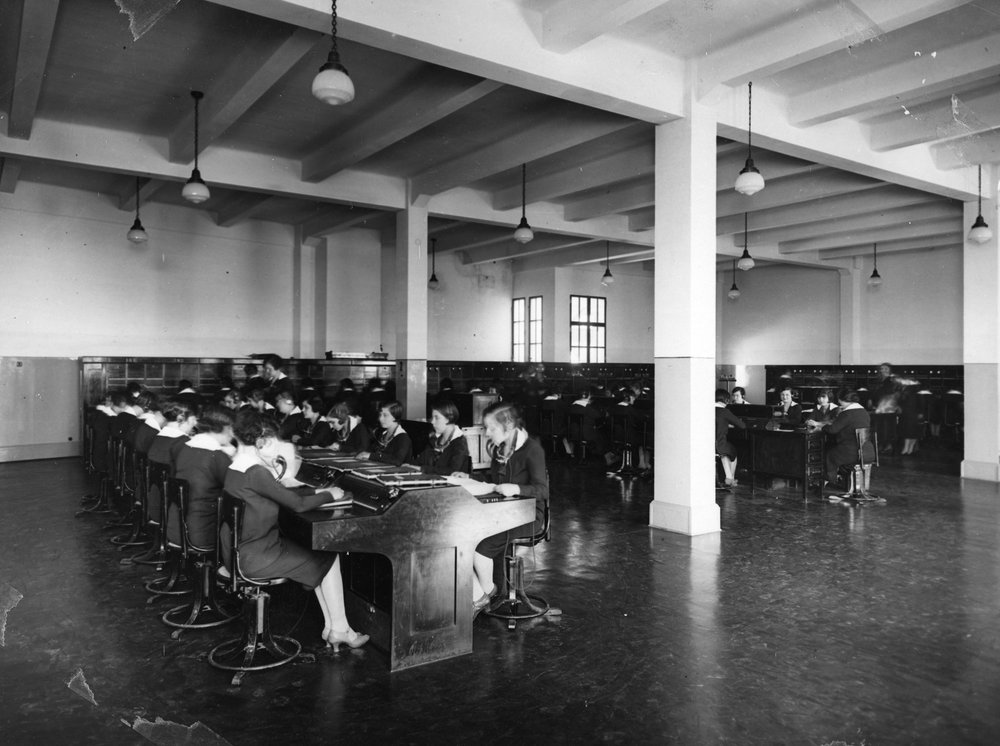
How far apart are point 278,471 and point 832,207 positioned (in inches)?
397

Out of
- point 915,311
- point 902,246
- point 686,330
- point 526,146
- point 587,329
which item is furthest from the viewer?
point 587,329

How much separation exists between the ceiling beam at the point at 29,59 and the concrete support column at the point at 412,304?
4539 mm

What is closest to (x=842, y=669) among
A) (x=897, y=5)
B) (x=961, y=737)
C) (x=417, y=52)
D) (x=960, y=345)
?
(x=961, y=737)

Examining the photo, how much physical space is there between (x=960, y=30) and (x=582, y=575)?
5.04 metres

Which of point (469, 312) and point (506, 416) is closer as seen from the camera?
point (506, 416)

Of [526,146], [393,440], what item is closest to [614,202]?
[526,146]

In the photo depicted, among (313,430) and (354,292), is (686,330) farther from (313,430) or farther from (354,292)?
(354,292)

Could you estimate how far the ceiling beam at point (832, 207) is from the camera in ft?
34.0

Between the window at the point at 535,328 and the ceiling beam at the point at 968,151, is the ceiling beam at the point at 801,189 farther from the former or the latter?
the window at the point at 535,328

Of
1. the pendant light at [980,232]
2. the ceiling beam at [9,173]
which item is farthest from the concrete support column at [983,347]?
the ceiling beam at [9,173]

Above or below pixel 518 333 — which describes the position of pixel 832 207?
above

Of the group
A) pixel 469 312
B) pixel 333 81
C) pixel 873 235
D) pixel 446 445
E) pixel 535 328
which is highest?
pixel 873 235

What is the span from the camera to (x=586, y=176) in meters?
9.55

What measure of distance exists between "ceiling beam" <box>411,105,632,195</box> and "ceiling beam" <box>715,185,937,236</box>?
4.54 metres
